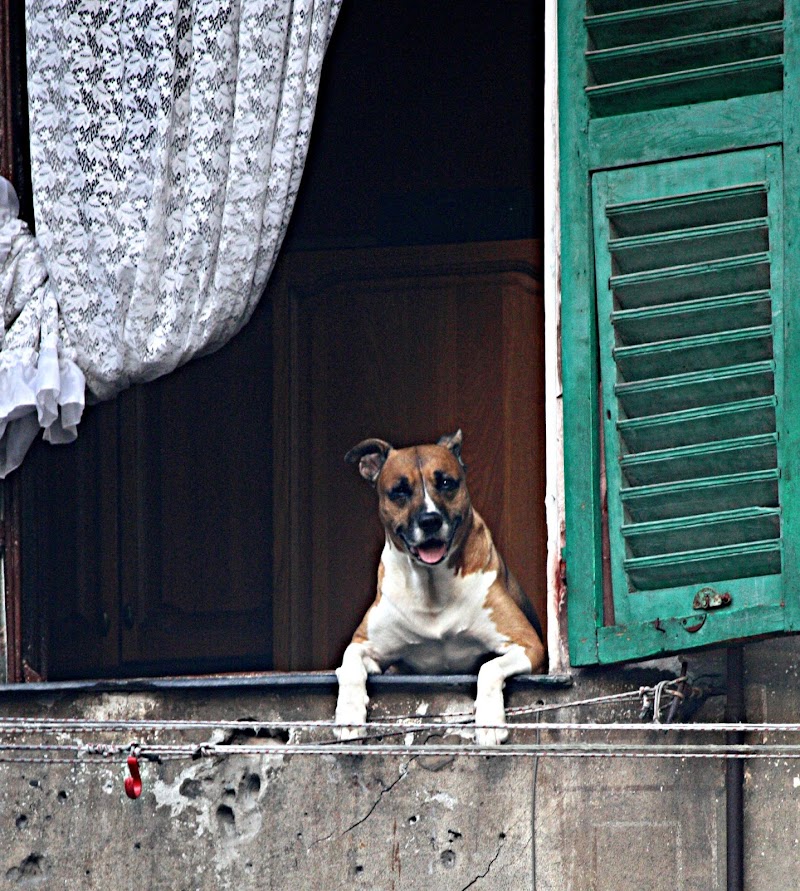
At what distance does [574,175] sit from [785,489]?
0.86 meters

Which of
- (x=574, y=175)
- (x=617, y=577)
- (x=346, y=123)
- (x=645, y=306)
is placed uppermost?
(x=346, y=123)

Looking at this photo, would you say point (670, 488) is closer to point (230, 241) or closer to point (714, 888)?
point (714, 888)

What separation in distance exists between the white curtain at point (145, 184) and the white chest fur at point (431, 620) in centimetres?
78

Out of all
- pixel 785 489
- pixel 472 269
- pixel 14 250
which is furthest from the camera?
pixel 472 269

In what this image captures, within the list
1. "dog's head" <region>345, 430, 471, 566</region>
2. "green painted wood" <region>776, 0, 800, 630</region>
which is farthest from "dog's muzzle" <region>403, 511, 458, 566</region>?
"green painted wood" <region>776, 0, 800, 630</region>

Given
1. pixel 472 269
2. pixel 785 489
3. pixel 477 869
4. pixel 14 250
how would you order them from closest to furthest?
pixel 785 489, pixel 477 869, pixel 14 250, pixel 472 269

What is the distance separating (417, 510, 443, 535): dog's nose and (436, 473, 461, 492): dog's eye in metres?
0.10

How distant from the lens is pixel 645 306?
12.7 feet

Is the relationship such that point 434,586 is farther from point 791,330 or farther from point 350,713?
point 791,330

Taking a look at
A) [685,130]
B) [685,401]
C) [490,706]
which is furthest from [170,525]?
[685,130]

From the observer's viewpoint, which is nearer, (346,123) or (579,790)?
(579,790)

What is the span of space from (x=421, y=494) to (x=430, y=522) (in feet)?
0.31

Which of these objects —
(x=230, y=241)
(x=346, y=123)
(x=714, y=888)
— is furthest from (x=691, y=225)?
(x=346, y=123)

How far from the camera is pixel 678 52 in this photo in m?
3.88
